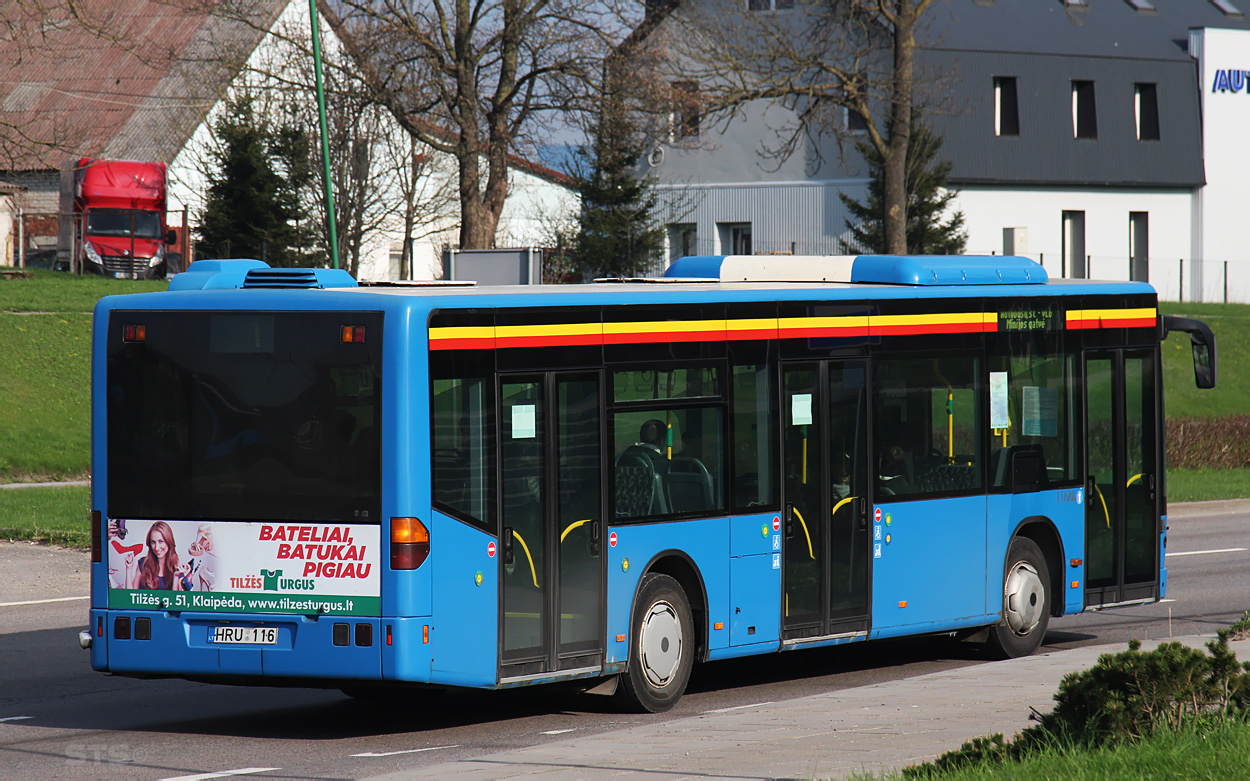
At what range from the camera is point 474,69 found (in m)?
33.2

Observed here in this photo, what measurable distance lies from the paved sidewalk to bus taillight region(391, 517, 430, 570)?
114cm

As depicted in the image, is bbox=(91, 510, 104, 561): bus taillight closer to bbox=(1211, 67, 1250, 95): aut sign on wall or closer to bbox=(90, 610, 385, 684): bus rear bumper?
bbox=(90, 610, 385, 684): bus rear bumper

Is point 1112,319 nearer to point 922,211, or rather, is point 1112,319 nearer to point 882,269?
point 882,269

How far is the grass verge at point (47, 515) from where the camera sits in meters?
19.3

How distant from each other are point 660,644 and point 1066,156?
47.7m

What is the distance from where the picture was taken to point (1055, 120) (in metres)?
53.9

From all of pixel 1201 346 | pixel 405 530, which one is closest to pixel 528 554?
pixel 405 530

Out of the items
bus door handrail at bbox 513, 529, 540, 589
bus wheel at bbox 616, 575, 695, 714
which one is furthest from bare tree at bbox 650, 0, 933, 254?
bus door handrail at bbox 513, 529, 540, 589

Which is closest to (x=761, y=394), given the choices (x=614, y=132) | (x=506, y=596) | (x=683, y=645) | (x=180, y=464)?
(x=683, y=645)

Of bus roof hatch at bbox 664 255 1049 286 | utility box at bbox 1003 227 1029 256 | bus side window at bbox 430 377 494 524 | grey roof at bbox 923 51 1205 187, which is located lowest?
bus side window at bbox 430 377 494 524

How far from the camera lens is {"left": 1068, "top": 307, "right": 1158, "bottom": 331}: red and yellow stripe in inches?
515

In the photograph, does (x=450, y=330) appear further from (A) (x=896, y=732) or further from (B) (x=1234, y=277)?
(B) (x=1234, y=277)

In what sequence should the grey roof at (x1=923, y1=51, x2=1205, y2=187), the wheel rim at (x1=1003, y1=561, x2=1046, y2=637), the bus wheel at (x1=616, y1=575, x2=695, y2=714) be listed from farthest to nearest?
the grey roof at (x1=923, y1=51, x2=1205, y2=187)
the wheel rim at (x1=1003, y1=561, x2=1046, y2=637)
the bus wheel at (x1=616, y1=575, x2=695, y2=714)

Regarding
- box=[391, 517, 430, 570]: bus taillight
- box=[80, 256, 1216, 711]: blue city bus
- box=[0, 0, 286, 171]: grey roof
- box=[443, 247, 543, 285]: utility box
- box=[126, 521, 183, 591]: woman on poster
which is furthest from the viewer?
box=[0, 0, 286, 171]: grey roof
